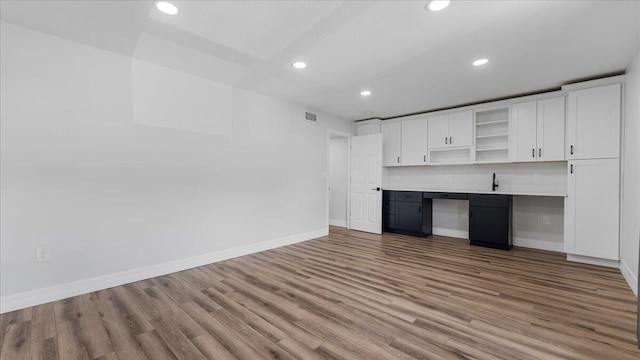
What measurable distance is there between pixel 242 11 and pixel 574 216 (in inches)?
184

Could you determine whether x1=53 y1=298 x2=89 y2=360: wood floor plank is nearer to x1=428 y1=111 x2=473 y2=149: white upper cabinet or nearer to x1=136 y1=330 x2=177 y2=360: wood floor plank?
x1=136 y1=330 x2=177 y2=360: wood floor plank

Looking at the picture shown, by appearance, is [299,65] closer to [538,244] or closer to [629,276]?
[629,276]

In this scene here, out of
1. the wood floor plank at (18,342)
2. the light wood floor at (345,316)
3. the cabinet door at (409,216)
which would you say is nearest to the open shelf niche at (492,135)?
the cabinet door at (409,216)

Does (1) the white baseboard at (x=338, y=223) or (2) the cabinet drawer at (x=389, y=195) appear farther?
(1) the white baseboard at (x=338, y=223)

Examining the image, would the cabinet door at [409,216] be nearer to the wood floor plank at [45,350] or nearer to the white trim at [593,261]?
the white trim at [593,261]

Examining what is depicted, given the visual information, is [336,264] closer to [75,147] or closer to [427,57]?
[427,57]

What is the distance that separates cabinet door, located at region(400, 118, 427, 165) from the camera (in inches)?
210

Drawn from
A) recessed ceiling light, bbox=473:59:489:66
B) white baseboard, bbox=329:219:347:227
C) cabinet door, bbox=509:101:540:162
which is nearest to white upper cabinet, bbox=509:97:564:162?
cabinet door, bbox=509:101:540:162

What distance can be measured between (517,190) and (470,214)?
90 centimetres

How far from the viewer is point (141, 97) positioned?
3.03 meters

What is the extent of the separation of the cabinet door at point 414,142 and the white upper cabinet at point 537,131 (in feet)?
4.67

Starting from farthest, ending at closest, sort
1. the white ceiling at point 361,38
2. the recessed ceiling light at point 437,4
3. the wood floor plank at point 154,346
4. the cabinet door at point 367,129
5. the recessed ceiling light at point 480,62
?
the cabinet door at point 367,129 < the recessed ceiling light at point 480,62 < the white ceiling at point 361,38 < the recessed ceiling light at point 437,4 < the wood floor plank at point 154,346

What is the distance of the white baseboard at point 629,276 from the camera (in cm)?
264

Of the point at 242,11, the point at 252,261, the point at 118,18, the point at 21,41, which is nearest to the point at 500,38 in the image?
the point at 242,11
